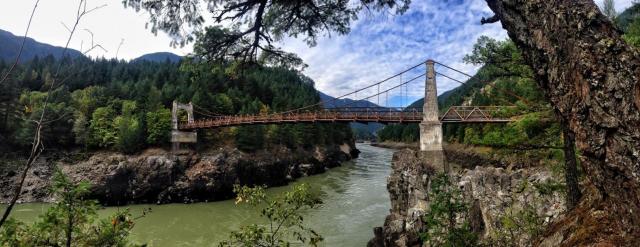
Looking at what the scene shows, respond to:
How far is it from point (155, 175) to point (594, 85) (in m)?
28.3

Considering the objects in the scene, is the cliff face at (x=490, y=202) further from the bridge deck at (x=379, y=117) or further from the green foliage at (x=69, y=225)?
the green foliage at (x=69, y=225)

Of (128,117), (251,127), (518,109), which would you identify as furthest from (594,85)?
(128,117)

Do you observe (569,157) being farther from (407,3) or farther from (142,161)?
(142,161)

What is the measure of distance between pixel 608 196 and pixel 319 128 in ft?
154

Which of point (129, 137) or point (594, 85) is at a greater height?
point (594, 85)

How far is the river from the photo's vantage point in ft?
53.7

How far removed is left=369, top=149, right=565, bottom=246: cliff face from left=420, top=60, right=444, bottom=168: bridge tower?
5.56 ft

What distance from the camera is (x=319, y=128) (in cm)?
4853

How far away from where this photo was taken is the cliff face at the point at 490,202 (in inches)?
237

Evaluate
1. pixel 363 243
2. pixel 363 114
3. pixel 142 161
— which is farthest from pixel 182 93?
pixel 363 243

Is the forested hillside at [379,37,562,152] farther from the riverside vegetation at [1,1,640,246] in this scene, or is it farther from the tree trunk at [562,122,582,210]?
the tree trunk at [562,122,582,210]

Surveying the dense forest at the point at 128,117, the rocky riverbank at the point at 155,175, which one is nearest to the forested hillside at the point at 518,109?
the dense forest at the point at 128,117

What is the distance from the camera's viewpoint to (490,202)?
873 centimetres

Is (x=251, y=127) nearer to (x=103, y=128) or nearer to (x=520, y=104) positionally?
(x=103, y=128)
